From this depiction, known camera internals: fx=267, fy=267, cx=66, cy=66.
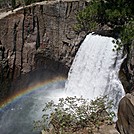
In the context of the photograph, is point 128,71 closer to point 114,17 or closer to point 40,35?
point 114,17

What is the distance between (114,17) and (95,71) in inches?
141

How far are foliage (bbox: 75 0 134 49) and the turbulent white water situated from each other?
37.4 inches

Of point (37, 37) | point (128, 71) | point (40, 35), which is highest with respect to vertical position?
point (40, 35)

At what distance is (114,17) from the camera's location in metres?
14.0

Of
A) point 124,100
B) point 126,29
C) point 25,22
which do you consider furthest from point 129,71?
point 25,22

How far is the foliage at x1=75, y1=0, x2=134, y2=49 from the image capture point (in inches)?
508

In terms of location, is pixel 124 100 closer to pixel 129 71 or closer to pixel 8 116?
pixel 129 71

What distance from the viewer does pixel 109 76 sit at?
581 inches

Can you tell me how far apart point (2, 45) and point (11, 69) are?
1763 millimetres

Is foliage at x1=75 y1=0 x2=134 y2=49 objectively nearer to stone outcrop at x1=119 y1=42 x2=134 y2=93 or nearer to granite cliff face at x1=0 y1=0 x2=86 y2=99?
stone outcrop at x1=119 y1=42 x2=134 y2=93

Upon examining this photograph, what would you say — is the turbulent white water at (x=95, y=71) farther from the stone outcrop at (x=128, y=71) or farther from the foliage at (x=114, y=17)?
the foliage at (x=114, y=17)

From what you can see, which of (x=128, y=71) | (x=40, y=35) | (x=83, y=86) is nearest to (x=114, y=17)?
(x=128, y=71)

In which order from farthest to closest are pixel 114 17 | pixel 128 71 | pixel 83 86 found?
1. pixel 83 86
2. pixel 114 17
3. pixel 128 71

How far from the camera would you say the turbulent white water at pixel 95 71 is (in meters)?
14.3
